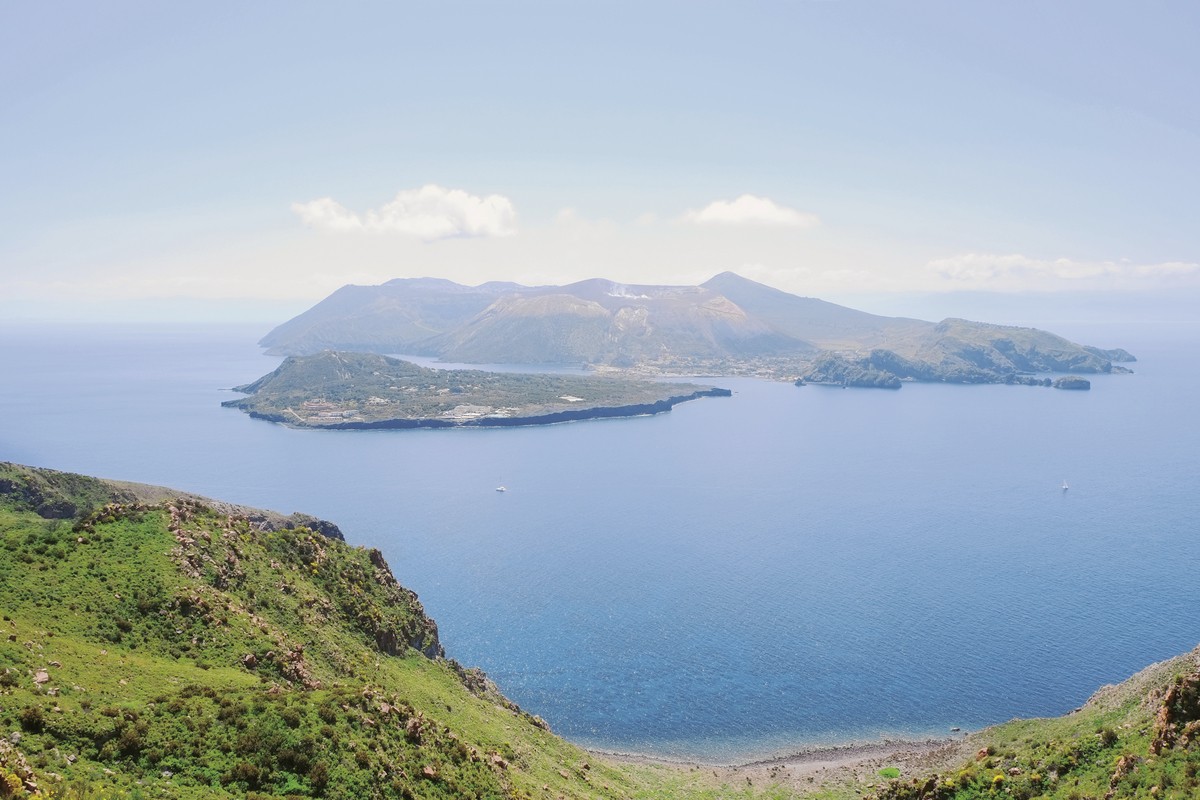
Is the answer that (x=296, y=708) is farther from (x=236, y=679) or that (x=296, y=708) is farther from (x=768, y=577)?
(x=768, y=577)

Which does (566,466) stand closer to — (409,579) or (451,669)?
(409,579)

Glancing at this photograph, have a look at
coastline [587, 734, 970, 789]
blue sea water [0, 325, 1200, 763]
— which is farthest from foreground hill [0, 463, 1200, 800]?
blue sea water [0, 325, 1200, 763]

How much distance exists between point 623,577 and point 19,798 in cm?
8998

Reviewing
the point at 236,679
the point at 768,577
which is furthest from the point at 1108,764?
the point at 768,577

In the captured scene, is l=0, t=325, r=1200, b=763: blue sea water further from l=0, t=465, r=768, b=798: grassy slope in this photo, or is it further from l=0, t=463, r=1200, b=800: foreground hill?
l=0, t=465, r=768, b=798: grassy slope

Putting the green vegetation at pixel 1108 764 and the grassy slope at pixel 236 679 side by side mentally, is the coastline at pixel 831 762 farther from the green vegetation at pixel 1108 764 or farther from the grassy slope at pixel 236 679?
the green vegetation at pixel 1108 764

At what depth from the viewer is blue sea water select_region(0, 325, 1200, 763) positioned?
72375 mm

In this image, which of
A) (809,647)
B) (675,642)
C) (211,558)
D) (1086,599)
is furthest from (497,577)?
(1086,599)

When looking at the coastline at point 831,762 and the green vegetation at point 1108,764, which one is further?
the coastline at point 831,762

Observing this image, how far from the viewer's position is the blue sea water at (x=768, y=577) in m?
72.4

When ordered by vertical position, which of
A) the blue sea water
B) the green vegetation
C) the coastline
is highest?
the green vegetation

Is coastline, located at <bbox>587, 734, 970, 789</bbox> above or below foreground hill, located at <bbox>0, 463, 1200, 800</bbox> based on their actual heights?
below

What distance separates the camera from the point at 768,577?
105 meters

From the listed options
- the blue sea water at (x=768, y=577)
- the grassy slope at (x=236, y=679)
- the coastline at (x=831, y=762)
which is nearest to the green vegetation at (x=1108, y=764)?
the coastline at (x=831, y=762)
